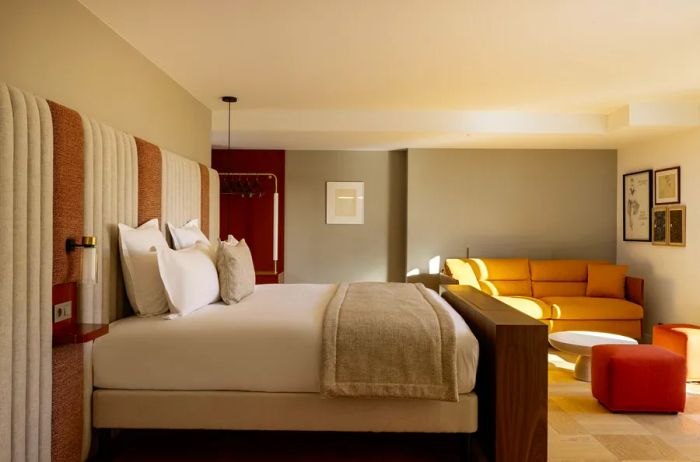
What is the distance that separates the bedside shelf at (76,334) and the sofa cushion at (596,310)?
4.32m

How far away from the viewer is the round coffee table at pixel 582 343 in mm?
3689

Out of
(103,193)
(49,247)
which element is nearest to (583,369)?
(103,193)

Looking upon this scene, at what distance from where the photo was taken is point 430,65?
12.0 feet

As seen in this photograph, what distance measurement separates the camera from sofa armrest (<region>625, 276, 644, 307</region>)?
522 centimetres

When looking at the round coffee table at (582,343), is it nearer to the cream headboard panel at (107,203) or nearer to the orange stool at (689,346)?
the orange stool at (689,346)

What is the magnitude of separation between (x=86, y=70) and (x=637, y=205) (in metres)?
5.78

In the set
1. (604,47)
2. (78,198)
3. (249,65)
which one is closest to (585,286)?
(604,47)

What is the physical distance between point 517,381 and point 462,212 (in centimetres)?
421

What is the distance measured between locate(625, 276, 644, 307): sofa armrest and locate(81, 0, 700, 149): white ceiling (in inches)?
61.7

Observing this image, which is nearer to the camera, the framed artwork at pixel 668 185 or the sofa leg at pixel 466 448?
the sofa leg at pixel 466 448

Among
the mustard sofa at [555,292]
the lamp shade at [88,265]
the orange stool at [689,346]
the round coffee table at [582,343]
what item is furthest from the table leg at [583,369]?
the lamp shade at [88,265]

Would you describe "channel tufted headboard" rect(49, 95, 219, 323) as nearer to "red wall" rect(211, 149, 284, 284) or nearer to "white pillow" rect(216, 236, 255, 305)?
"white pillow" rect(216, 236, 255, 305)

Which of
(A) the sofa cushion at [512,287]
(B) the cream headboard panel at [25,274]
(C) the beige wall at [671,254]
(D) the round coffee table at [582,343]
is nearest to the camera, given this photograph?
(B) the cream headboard panel at [25,274]

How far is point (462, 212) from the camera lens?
6.24 meters
